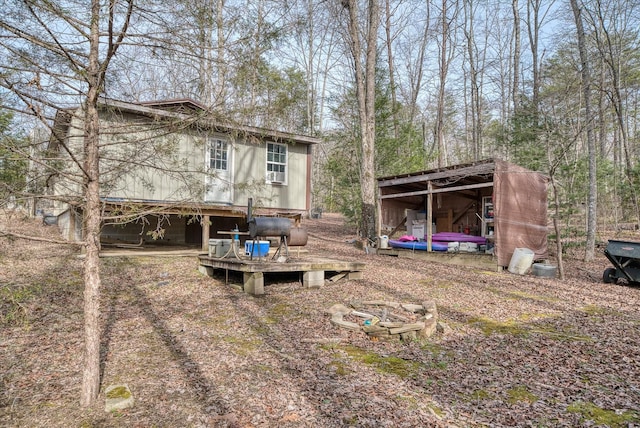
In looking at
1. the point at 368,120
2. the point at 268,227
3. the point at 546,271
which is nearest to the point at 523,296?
the point at 546,271

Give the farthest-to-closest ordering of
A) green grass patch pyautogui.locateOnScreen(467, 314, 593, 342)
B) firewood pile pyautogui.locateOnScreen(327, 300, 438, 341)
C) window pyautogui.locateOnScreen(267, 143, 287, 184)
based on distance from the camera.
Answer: window pyautogui.locateOnScreen(267, 143, 287, 184), green grass patch pyautogui.locateOnScreen(467, 314, 593, 342), firewood pile pyautogui.locateOnScreen(327, 300, 438, 341)

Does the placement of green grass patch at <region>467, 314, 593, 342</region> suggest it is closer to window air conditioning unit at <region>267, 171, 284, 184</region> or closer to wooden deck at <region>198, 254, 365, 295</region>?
wooden deck at <region>198, 254, 365, 295</region>

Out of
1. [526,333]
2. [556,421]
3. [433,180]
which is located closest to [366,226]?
[433,180]

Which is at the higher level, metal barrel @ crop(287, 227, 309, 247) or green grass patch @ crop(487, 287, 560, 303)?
metal barrel @ crop(287, 227, 309, 247)

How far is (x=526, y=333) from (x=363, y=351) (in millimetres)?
2424

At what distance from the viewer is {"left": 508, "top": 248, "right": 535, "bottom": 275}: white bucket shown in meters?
9.72

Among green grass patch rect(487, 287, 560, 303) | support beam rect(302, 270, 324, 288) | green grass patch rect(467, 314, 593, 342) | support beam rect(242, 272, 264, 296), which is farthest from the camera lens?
support beam rect(302, 270, 324, 288)

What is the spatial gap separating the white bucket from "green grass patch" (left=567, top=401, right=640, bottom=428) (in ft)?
23.2

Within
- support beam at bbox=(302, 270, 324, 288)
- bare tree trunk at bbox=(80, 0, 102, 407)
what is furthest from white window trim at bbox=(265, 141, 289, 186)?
bare tree trunk at bbox=(80, 0, 102, 407)

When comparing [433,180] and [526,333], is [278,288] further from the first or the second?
[433,180]

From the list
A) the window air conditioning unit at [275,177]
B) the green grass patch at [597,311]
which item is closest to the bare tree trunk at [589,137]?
the green grass patch at [597,311]

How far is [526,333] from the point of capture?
5.21 metres

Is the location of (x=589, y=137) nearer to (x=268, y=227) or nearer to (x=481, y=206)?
(x=481, y=206)

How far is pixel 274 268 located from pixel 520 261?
6563 millimetres
